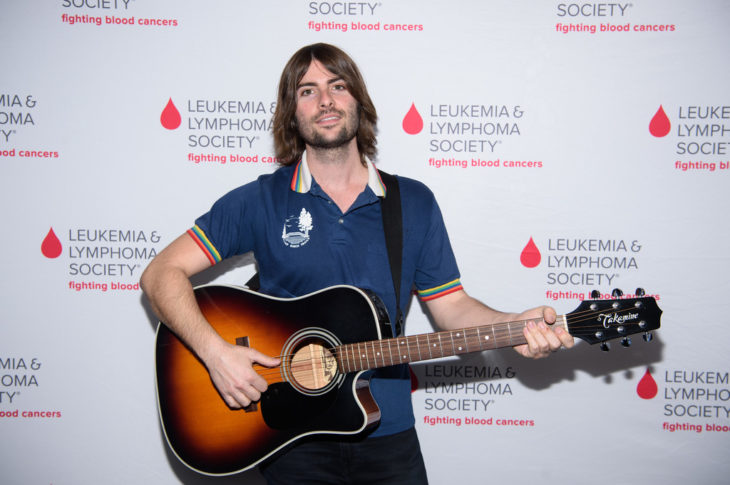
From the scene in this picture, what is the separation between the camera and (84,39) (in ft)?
8.23

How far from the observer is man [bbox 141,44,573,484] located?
1.80 metres

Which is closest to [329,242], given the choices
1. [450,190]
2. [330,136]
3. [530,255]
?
[330,136]

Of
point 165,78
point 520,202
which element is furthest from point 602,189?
point 165,78

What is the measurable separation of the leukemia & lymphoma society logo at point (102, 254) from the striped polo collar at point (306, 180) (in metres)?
0.99

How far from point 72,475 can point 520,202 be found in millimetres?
2779

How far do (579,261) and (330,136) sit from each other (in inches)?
56.6

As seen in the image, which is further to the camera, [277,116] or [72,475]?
[72,475]

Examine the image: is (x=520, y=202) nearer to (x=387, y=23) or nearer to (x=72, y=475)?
(x=387, y=23)

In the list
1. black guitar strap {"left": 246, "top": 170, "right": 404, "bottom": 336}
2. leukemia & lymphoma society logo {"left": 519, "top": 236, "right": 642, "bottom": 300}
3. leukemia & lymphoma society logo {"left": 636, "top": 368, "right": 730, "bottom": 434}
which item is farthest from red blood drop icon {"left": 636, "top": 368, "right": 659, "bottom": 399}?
black guitar strap {"left": 246, "top": 170, "right": 404, "bottom": 336}

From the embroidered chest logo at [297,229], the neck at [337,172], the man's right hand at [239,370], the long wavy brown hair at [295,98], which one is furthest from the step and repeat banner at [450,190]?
the man's right hand at [239,370]

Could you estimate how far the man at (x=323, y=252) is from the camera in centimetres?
180

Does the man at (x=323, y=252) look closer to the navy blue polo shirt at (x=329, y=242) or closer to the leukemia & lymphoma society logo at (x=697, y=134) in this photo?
the navy blue polo shirt at (x=329, y=242)

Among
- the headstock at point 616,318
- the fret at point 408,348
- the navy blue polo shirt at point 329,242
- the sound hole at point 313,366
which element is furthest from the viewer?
the navy blue polo shirt at point 329,242

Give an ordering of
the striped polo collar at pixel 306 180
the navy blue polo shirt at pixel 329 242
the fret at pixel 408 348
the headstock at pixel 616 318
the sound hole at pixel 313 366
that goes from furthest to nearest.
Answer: the striped polo collar at pixel 306 180 → the navy blue polo shirt at pixel 329 242 → the sound hole at pixel 313 366 → the fret at pixel 408 348 → the headstock at pixel 616 318
